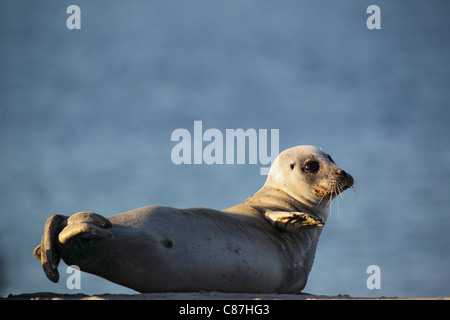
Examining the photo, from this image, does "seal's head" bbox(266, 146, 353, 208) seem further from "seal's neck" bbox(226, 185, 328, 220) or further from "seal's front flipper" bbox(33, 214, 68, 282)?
"seal's front flipper" bbox(33, 214, 68, 282)

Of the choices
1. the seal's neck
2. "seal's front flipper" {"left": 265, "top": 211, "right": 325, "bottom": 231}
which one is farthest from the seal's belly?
the seal's neck

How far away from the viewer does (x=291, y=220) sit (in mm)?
8719

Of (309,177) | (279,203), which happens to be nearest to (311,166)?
(309,177)

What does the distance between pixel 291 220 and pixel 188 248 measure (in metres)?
2.11

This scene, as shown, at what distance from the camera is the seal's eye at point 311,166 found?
9.98 m

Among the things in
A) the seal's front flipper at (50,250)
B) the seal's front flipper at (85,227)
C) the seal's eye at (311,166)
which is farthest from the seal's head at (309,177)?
the seal's front flipper at (50,250)

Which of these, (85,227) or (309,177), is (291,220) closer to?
(309,177)

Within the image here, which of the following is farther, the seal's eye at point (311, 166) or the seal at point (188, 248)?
the seal's eye at point (311, 166)

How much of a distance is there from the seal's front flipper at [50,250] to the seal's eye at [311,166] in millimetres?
4500

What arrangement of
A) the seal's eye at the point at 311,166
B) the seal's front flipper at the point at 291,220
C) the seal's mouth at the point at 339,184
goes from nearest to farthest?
the seal's front flipper at the point at 291,220 → the seal's mouth at the point at 339,184 → the seal's eye at the point at 311,166

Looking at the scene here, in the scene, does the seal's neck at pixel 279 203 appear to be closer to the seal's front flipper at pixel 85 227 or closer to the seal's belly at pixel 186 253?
the seal's belly at pixel 186 253

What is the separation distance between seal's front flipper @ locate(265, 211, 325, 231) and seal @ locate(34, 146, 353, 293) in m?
0.01

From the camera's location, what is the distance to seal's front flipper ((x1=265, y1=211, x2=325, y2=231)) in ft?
27.8

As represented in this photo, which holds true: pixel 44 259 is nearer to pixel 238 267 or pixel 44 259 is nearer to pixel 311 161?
pixel 238 267
